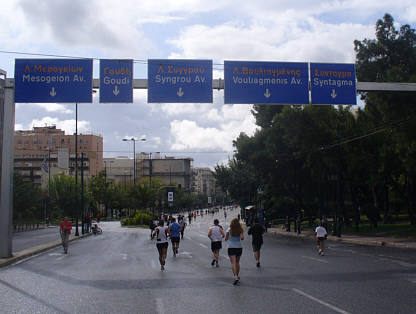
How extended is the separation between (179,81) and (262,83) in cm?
330

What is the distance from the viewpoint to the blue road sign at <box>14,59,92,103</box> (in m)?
18.0

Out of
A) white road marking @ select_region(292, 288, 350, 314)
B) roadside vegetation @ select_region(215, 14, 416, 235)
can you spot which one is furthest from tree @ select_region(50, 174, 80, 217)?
white road marking @ select_region(292, 288, 350, 314)

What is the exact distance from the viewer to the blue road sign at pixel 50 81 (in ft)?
59.2

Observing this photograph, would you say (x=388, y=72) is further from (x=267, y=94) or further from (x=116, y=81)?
(x=116, y=81)

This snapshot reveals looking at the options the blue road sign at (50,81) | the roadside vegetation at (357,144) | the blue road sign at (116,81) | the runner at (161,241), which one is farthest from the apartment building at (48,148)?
the runner at (161,241)

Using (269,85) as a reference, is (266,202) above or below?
below

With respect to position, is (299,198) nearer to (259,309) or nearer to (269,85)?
(269,85)

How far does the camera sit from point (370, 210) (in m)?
39.0

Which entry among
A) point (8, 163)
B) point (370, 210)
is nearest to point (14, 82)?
point (8, 163)

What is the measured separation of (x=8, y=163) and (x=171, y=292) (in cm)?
1058

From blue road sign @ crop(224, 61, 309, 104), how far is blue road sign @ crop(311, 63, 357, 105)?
534mm

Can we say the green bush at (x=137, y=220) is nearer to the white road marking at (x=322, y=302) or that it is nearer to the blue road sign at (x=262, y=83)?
the blue road sign at (x=262, y=83)

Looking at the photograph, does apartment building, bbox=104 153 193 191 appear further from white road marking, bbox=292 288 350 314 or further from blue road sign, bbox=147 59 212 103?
white road marking, bbox=292 288 350 314

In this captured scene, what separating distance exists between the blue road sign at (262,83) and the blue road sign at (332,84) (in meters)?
0.53
